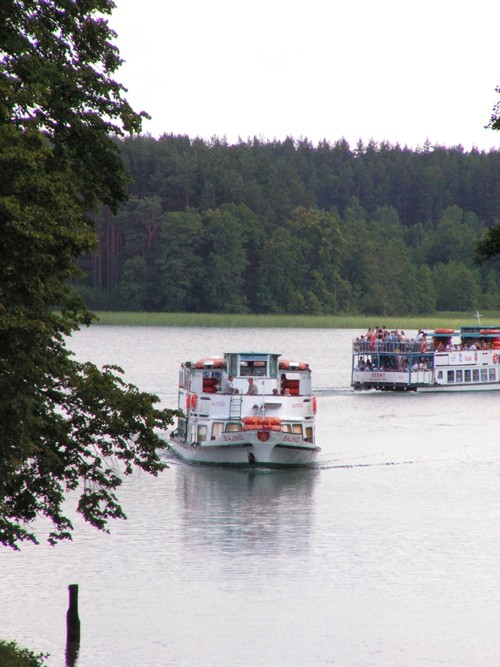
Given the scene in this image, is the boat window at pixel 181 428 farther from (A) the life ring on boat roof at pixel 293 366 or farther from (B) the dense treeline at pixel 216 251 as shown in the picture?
(B) the dense treeline at pixel 216 251

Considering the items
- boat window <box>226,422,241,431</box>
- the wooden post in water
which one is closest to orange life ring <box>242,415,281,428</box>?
boat window <box>226,422,241,431</box>

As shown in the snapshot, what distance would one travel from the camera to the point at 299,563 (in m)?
31.9

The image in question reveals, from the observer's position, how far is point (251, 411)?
45.4m

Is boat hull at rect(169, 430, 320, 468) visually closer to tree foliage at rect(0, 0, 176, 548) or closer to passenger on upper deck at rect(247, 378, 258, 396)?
passenger on upper deck at rect(247, 378, 258, 396)

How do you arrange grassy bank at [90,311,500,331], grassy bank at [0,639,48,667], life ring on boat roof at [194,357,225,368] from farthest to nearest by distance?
grassy bank at [90,311,500,331] → life ring on boat roof at [194,357,225,368] → grassy bank at [0,639,48,667]

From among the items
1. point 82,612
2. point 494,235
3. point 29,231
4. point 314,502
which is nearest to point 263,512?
point 314,502

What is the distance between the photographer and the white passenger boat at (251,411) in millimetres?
45406

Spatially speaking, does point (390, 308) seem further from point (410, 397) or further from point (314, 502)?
point (314, 502)

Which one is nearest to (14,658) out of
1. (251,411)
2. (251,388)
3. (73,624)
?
(73,624)

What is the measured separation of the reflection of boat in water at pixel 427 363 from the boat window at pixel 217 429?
3823 cm

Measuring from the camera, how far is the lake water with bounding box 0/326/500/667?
79.6 feet

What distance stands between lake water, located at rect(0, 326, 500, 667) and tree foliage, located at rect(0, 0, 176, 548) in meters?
5.37

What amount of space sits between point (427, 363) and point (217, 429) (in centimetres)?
4383

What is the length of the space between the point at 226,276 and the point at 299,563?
147 meters
